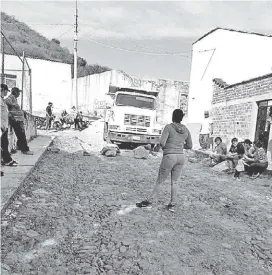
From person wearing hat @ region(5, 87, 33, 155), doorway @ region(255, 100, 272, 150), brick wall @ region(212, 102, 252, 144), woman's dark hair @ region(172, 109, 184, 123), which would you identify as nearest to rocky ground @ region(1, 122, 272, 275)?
person wearing hat @ region(5, 87, 33, 155)

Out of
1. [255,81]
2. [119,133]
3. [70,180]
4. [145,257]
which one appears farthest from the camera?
[119,133]

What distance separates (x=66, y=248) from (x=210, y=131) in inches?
467

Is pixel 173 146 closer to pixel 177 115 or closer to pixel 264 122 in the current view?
pixel 177 115

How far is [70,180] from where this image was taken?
21.4 ft

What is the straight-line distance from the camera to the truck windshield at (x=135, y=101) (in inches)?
521

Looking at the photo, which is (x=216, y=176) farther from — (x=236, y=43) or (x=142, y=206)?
(x=236, y=43)

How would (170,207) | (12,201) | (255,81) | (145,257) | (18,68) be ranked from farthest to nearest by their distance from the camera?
1. (18,68)
2. (255,81)
3. (170,207)
4. (12,201)
5. (145,257)

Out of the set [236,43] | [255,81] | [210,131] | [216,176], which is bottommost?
[216,176]

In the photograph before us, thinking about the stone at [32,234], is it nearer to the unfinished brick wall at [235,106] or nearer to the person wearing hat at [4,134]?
the person wearing hat at [4,134]

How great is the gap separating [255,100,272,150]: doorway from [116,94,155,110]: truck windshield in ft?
14.9

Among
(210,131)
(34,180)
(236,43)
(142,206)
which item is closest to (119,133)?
(210,131)

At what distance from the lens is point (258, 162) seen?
799 cm

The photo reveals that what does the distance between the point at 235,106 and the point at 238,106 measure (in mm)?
232

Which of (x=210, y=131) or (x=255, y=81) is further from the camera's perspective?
(x=210, y=131)
